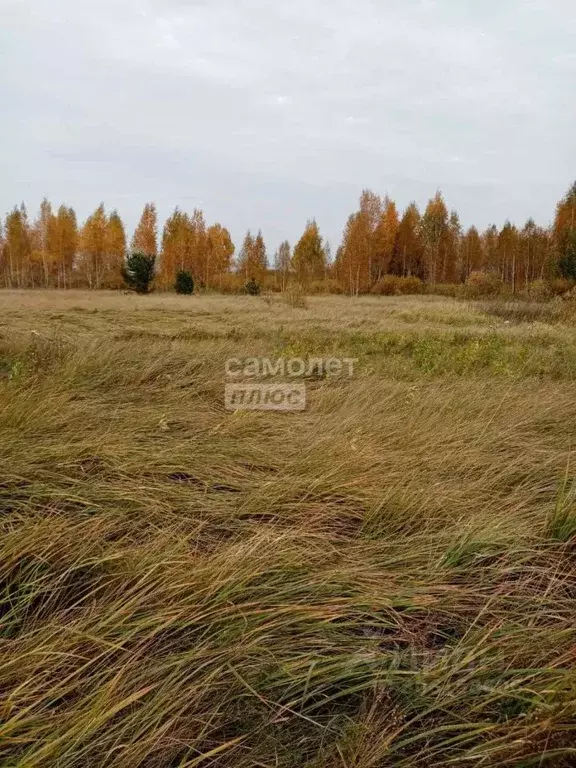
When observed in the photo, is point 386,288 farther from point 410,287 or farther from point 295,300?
point 295,300

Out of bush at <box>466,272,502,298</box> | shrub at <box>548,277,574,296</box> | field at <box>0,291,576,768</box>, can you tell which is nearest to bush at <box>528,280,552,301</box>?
shrub at <box>548,277,574,296</box>

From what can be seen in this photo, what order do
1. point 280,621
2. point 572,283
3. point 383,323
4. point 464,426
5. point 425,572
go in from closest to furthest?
1. point 280,621
2. point 425,572
3. point 464,426
4. point 383,323
5. point 572,283

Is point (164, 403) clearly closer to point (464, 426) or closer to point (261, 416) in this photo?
point (261, 416)

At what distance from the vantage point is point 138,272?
19.4 metres

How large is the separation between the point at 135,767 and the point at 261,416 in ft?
7.78

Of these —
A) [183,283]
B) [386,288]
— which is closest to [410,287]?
[386,288]

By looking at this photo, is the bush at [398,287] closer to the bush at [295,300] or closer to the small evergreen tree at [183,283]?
the small evergreen tree at [183,283]

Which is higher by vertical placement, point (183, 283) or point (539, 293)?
point (183, 283)

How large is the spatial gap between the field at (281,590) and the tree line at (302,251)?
77.4 feet

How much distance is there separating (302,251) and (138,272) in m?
16.3

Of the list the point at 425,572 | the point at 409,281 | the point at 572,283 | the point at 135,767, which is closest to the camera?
the point at 135,767

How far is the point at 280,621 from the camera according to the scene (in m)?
1.19

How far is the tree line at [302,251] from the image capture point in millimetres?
28000

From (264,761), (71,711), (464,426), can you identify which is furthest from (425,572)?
(464,426)
